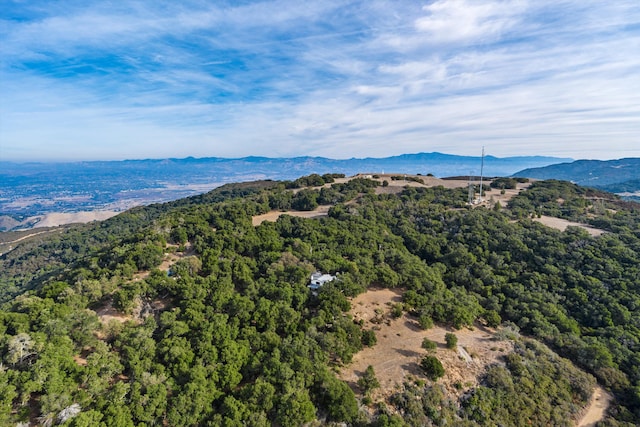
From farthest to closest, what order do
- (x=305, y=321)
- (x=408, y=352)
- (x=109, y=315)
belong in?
(x=305, y=321) → (x=109, y=315) → (x=408, y=352)

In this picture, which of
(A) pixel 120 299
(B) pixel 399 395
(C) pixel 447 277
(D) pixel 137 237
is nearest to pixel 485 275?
(C) pixel 447 277

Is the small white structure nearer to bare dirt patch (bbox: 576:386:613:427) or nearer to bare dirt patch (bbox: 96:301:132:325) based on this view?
bare dirt patch (bbox: 96:301:132:325)

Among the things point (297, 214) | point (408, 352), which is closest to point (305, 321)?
point (408, 352)

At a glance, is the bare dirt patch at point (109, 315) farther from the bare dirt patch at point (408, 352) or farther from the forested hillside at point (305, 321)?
the bare dirt patch at point (408, 352)

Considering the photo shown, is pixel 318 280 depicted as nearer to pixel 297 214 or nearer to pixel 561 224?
pixel 297 214

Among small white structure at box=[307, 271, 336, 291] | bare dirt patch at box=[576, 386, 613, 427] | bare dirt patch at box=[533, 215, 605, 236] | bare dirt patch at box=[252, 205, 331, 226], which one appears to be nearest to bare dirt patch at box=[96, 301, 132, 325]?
small white structure at box=[307, 271, 336, 291]
